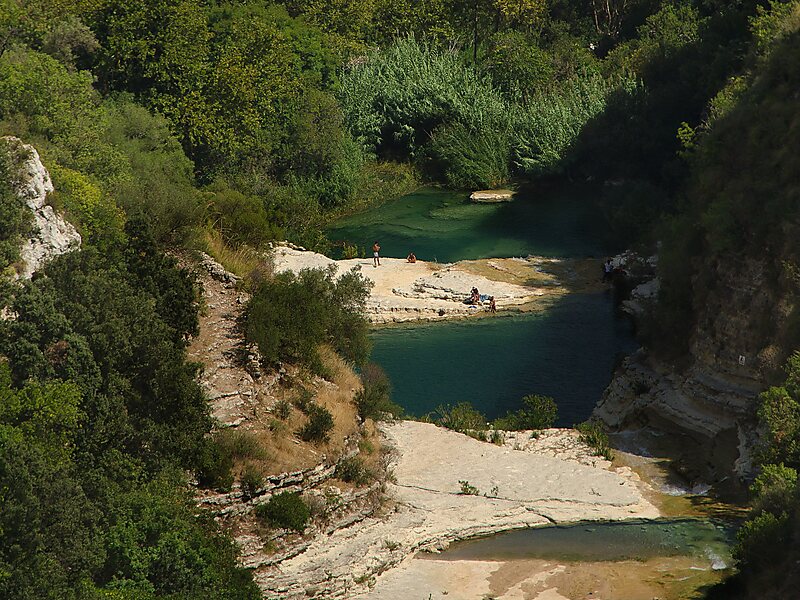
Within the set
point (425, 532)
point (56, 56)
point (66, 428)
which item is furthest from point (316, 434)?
point (56, 56)

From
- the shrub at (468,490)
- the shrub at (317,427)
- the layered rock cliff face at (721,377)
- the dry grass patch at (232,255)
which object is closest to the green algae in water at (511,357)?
the layered rock cliff face at (721,377)

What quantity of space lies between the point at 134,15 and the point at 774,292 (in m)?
38.4

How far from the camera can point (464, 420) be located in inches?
1825

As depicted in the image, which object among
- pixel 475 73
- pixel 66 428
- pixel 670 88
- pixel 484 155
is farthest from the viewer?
pixel 475 73

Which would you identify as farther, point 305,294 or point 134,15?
point 134,15

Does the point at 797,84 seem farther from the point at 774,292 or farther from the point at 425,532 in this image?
the point at 425,532

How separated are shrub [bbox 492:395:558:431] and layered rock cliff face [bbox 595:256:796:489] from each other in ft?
7.50

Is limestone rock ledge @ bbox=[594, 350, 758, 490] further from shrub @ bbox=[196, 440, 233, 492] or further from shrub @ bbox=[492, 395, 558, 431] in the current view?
shrub @ bbox=[196, 440, 233, 492]

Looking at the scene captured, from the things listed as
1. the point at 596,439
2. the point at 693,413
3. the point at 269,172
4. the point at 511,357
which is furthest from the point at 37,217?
the point at 269,172

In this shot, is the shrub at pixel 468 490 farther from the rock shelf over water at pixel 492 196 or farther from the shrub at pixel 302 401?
the rock shelf over water at pixel 492 196

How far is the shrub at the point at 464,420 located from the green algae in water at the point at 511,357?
2.80 meters

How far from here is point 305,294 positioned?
4181 cm

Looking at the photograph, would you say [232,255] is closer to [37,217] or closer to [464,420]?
[464,420]

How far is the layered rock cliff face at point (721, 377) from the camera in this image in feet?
140
